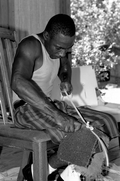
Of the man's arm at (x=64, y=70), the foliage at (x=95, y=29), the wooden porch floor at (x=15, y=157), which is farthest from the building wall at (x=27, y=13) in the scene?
the foliage at (x=95, y=29)

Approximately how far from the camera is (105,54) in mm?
6941

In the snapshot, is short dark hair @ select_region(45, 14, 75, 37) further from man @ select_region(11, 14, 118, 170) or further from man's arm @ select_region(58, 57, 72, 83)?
man's arm @ select_region(58, 57, 72, 83)

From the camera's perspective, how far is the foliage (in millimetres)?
6779

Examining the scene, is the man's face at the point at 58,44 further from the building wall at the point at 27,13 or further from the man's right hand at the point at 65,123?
the building wall at the point at 27,13

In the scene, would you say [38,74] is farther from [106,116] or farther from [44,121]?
[106,116]

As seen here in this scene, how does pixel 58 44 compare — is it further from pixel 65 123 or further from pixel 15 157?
pixel 15 157

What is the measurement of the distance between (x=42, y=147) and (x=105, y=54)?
577cm

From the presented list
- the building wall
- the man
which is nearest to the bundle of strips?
the man

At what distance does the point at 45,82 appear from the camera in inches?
64.7

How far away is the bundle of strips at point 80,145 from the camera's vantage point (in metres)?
1.37

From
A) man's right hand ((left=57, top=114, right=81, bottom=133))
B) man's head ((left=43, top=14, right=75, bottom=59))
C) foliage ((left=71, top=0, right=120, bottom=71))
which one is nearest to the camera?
man's right hand ((left=57, top=114, right=81, bottom=133))

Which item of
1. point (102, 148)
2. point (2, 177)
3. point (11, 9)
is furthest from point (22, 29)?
point (102, 148)

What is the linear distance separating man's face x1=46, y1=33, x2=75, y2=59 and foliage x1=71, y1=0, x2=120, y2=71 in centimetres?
496

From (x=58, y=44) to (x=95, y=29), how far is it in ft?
21.6
